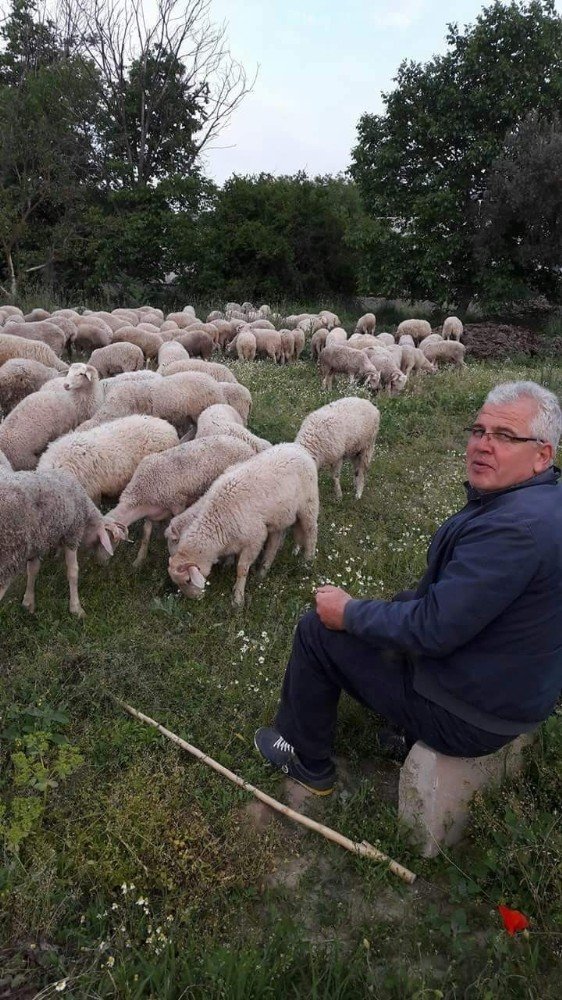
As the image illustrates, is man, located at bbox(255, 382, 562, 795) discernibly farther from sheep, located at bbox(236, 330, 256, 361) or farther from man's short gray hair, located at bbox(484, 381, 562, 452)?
sheep, located at bbox(236, 330, 256, 361)

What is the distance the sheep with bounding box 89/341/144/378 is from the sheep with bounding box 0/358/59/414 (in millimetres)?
2451

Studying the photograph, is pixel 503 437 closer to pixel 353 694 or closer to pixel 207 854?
pixel 353 694

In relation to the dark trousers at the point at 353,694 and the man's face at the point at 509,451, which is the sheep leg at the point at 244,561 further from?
the man's face at the point at 509,451

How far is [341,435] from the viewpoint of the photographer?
693cm

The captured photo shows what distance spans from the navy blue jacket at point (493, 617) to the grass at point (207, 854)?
659 millimetres

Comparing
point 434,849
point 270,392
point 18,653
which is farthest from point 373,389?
point 434,849

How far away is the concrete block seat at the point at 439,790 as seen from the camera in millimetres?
2721

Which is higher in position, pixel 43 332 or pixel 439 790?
pixel 43 332

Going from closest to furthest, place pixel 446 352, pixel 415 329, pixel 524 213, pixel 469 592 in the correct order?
pixel 469 592 < pixel 446 352 < pixel 415 329 < pixel 524 213

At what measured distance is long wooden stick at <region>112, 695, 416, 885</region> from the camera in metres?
2.72

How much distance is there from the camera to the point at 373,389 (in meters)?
11.9

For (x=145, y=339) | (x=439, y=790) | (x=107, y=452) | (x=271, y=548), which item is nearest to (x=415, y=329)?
(x=145, y=339)

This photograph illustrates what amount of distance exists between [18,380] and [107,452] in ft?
11.5

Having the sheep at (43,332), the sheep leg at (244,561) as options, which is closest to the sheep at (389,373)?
the sheep at (43,332)
